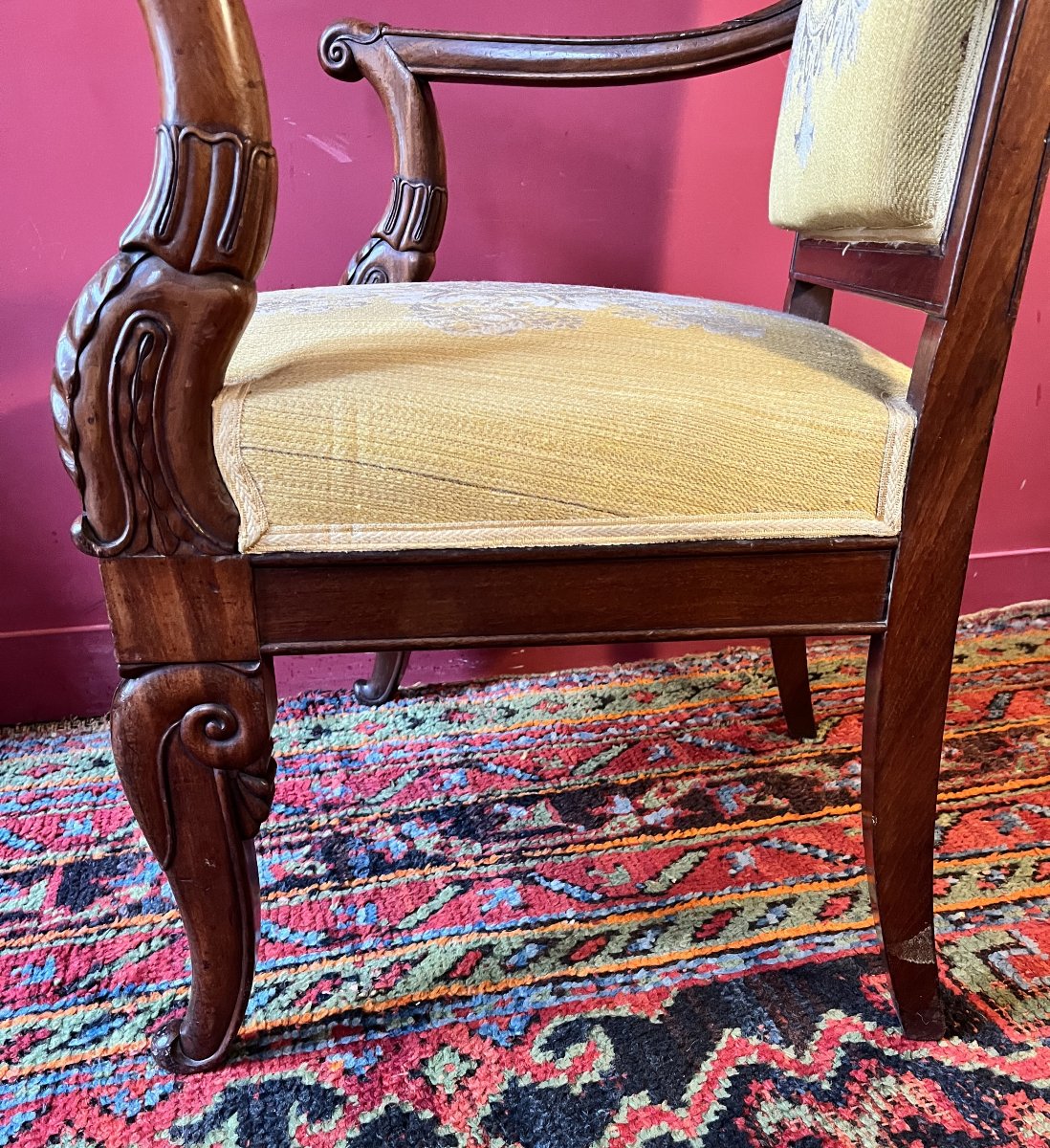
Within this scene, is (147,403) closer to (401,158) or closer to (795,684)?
(401,158)

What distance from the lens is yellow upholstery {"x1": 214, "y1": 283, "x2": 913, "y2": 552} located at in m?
0.48

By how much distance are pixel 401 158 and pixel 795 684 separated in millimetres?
781

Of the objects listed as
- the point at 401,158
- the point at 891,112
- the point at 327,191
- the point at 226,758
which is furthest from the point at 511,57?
the point at 226,758

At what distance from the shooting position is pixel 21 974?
0.74m

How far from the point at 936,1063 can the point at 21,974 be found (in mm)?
770

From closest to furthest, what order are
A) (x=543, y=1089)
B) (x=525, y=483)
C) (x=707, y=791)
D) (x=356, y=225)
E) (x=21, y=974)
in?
1. (x=525, y=483)
2. (x=543, y=1089)
3. (x=21, y=974)
4. (x=707, y=791)
5. (x=356, y=225)

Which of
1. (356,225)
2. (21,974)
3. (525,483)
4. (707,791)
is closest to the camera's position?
(525,483)

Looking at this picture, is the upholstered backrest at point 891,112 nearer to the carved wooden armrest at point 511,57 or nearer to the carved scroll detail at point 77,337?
the carved wooden armrest at point 511,57

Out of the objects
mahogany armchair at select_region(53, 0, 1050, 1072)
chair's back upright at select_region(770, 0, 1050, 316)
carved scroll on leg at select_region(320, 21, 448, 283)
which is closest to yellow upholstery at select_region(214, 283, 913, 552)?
mahogany armchair at select_region(53, 0, 1050, 1072)

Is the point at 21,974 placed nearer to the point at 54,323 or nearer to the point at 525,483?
the point at 525,483

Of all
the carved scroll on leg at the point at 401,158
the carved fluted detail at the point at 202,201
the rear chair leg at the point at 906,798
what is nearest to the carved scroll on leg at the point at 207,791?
the carved fluted detail at the point at 202,201

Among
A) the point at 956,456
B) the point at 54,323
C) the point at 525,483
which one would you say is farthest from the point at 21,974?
the point at 956,456

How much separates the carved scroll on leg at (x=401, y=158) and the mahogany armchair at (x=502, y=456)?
0.33 m

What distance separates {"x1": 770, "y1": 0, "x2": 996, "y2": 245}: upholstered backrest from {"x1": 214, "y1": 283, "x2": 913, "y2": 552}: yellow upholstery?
0.12 metres
